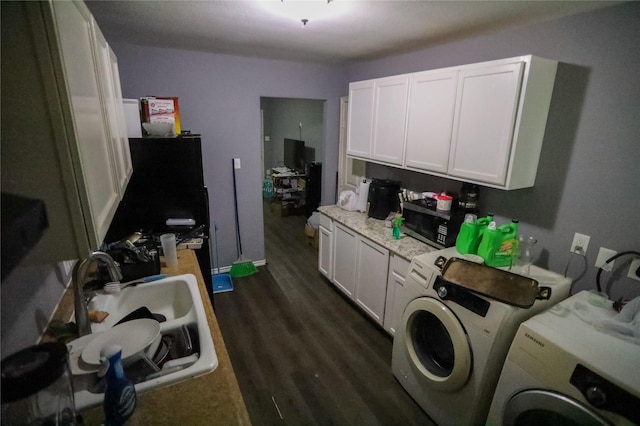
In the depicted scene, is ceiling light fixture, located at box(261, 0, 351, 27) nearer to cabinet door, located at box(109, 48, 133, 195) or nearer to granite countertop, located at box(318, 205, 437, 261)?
cabinet door, located at box(109, 48, 133, 195)

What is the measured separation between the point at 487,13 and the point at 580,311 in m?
1.70

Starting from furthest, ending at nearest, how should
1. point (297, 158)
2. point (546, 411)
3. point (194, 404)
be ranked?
point (297, 158) → point (546, 411) → point (194, 404)

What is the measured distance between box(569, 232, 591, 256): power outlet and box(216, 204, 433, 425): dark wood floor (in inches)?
54.1

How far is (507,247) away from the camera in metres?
1.77

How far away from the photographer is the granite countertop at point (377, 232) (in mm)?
2180

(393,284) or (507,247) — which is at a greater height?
(507,247)

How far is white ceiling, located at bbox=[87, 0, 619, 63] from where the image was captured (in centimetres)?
164

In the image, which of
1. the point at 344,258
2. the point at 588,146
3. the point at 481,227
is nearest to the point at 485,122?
the point at 588,146

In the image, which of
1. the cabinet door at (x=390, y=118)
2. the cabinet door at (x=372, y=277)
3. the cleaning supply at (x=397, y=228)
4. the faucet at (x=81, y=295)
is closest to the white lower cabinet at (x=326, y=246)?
the cabinet door at (x=372, y=277)

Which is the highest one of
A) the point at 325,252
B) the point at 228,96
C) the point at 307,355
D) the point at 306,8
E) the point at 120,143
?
the point at 306,8

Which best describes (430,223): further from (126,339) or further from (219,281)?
(219,281)

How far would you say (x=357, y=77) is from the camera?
3.47m

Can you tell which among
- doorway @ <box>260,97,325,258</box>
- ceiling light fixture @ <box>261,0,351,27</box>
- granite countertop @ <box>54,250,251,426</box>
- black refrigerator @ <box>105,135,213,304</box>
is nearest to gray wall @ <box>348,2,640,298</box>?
ceiling light fixture @ <box>261,0,351,27</box>

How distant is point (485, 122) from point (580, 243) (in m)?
0.90
